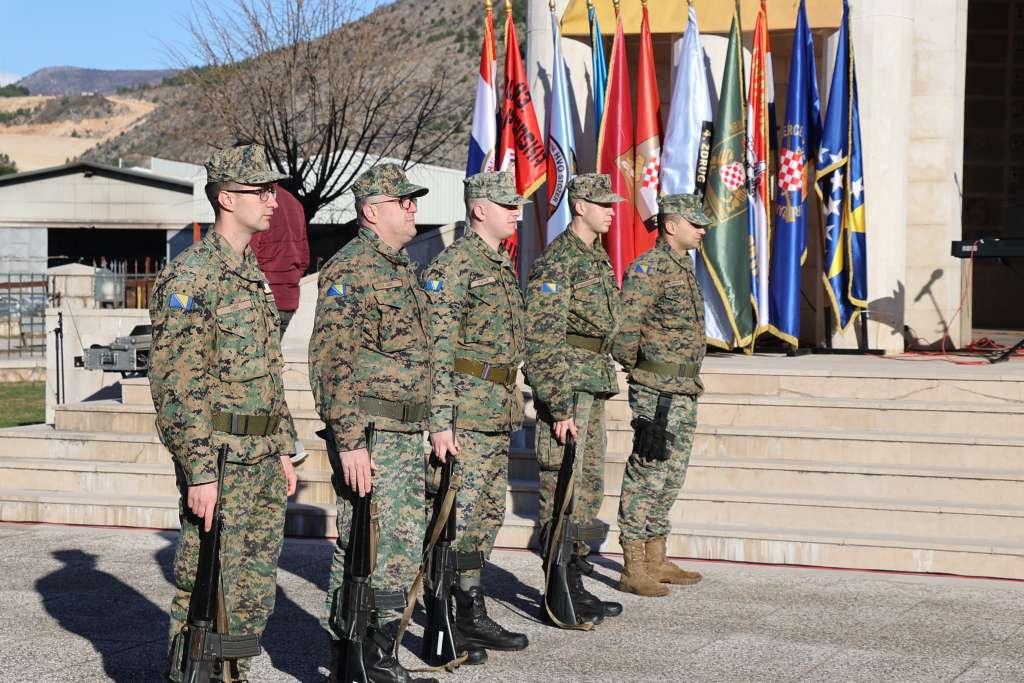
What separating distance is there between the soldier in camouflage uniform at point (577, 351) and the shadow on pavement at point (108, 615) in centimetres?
199

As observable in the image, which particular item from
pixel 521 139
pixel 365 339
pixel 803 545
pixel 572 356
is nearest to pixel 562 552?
pixel 572 356

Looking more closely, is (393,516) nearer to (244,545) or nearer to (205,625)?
(244,545)

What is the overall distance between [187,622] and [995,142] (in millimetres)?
13394

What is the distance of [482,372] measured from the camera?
20.9 feet

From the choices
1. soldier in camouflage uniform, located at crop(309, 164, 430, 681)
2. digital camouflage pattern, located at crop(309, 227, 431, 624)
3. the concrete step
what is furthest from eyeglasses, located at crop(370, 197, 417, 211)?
the concrete step

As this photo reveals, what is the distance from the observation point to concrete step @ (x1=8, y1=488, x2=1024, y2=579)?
26.8 feet

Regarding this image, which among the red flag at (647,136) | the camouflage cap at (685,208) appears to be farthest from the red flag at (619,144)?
the camouflage cap at (685,208)

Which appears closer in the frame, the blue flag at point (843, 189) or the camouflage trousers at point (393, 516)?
the camouflage trousers at point (393, 516)

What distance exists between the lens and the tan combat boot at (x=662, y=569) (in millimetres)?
7781

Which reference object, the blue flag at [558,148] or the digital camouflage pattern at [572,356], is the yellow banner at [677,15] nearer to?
the blue flag at [558,148]

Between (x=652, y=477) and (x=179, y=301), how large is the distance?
3.54 meters

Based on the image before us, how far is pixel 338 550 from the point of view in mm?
5625

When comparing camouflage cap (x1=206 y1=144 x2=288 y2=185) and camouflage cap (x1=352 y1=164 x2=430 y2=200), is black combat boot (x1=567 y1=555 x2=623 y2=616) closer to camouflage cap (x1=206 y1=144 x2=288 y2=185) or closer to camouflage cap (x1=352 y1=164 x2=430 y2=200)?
camouflage cap (x1=352 y1=164 x2=430 y2=200)

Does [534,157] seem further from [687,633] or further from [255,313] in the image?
[255,313]
